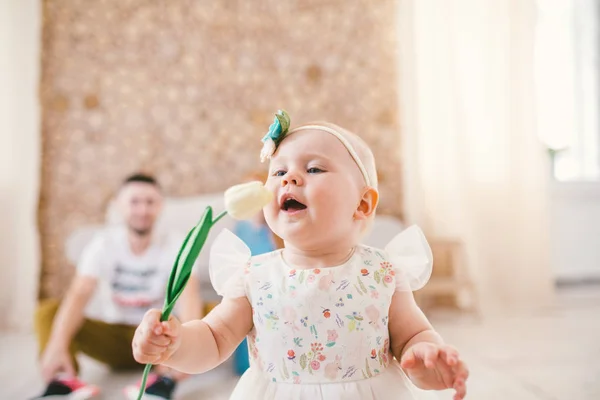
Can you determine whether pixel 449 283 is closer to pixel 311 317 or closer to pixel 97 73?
pixel 311 317

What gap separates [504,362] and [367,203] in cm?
125

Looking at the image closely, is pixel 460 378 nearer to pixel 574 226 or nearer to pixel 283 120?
pixel 283 120

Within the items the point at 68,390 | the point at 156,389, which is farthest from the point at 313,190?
the point at 68,390

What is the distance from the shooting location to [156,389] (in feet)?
4.48

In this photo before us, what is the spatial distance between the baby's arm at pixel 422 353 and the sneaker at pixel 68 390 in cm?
103

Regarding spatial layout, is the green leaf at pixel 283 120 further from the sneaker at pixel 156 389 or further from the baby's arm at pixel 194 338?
the sneaker at pixel 156 389

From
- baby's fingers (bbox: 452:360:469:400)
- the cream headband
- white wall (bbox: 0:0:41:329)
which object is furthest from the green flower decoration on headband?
white wall (bbox: 0:0:41:329)

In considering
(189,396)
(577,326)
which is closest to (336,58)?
(577,326)

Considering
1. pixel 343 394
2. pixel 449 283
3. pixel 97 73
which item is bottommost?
pixel 449 283

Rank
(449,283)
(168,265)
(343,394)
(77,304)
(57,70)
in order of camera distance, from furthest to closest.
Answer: (57,70), (449,283), (168,265), (77,304), (343,394)

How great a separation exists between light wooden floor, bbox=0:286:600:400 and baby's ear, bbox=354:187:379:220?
84 cm

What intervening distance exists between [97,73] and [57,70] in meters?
0.21

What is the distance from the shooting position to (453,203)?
2674 millimetres

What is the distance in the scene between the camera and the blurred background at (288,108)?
8.63ft
